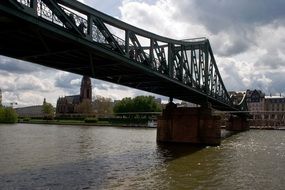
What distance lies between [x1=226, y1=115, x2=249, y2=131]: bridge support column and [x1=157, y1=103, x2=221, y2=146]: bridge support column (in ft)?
277

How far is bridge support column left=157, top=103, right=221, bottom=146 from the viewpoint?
220 feet

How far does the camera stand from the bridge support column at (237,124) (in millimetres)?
152500

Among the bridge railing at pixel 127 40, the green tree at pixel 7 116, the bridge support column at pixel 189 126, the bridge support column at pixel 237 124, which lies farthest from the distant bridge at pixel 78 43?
the green tree at pixel 7 116

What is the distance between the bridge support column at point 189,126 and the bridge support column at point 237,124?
84.4 meters

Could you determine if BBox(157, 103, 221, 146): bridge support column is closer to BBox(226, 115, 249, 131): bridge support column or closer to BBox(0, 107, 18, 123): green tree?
BBox(226, 115, 249, 131): bridge support column

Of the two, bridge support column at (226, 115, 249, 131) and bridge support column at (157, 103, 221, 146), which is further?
bridge support column at (226, 115, 249, 131)

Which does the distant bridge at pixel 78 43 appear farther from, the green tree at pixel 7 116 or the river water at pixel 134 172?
the green tree at pixel 7 116

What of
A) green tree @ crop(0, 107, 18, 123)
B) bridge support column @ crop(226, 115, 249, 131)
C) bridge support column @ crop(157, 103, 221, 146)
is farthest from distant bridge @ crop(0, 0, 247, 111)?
green tree @ crop(0, 107, 18, 123)

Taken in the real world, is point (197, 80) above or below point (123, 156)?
above

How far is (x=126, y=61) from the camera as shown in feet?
112

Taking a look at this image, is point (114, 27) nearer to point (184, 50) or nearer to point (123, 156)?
point (123, 156)

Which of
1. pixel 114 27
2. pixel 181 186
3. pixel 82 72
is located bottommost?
pixel 181 186

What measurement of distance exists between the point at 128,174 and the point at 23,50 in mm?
11696

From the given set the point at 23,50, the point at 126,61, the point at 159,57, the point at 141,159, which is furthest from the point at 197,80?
the point at 23,50
